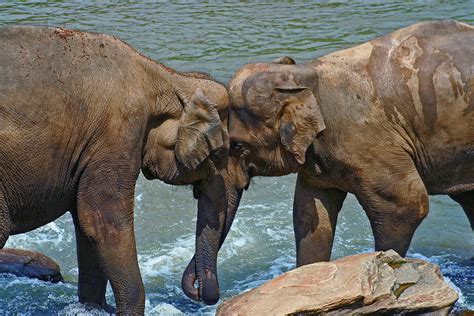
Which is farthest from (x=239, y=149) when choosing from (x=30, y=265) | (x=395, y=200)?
(x=30, y=265)

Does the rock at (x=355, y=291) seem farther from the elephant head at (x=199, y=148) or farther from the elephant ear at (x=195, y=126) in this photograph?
the elephant ear at (x=195, y=126)

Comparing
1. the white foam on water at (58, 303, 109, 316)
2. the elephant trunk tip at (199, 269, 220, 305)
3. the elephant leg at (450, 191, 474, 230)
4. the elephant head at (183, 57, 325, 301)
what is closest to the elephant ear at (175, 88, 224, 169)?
the elephant head at (183, 57, 325, 301)

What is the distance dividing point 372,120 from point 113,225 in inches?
64.1

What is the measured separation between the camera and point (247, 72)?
7445 millimetres

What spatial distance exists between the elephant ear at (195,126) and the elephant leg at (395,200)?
3.31 ft

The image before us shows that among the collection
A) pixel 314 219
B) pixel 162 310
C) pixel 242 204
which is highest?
pixel 314 219

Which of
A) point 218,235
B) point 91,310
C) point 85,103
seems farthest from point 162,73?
point 91,310

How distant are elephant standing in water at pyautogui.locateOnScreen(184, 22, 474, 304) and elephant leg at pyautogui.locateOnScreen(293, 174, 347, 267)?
0.24 m

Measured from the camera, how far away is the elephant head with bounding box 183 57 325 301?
7.27m

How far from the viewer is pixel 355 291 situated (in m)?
6.56

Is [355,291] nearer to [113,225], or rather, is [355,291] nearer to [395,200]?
[395,200]

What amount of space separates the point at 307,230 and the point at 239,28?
22.9 ft

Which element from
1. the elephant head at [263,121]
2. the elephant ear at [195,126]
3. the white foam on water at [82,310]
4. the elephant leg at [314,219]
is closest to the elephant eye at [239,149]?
the elephant head at [263,121]

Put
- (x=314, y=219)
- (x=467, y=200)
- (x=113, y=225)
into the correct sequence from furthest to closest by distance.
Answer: (x=467, y=200)
(x=314, y=219)
(x=113, y=225)
